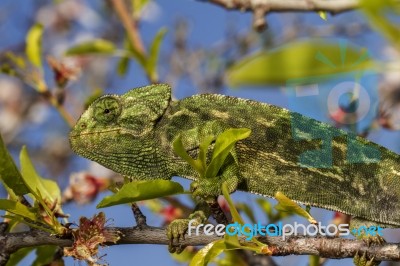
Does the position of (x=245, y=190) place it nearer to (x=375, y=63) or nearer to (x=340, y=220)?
(x=340, y=220)

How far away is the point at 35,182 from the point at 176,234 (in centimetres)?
64

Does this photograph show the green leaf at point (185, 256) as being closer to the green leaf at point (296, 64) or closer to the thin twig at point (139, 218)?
the thin twig at point (139, 218)

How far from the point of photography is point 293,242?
2.21 m

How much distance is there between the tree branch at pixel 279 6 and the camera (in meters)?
2.63

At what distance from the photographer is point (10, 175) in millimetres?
2205

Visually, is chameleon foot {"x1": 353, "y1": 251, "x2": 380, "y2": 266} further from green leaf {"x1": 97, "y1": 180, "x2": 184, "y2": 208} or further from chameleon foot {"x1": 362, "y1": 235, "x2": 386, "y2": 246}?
green leaf {"x1": 97, "y1": 180, "x2": 184, "y2": 208}

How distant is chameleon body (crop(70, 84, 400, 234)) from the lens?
2807 millimetres

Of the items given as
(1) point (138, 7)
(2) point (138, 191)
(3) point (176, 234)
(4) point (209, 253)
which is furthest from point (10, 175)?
(1) point (138, 7)

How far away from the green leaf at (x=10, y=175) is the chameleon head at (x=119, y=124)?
633 millimetres

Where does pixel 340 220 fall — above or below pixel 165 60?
below

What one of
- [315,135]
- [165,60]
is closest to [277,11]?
[315,135]

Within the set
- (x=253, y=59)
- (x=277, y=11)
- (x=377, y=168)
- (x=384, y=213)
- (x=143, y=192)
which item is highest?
(x=277, y=11)

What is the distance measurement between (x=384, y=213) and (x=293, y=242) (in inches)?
35.1

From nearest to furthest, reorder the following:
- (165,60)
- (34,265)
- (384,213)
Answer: (34,265)
(384,213)
(165,60)
